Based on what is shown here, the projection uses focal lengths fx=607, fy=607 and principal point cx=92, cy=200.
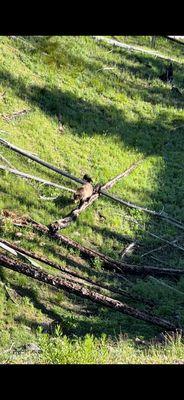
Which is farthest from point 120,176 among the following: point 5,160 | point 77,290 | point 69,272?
point 77,290

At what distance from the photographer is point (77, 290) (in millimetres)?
11891

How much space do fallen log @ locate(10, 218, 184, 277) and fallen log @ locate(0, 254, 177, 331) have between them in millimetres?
3006

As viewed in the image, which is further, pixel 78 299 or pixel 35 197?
pixel 35 197

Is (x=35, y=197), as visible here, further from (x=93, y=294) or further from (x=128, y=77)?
(x=128, y=77)

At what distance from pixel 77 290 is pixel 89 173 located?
921 cm

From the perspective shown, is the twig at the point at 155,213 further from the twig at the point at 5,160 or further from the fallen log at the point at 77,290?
the fallen log at the point at 77,290

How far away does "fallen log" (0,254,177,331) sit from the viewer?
1166 cm

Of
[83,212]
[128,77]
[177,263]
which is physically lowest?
[177,263]

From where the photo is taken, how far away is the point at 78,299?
1347 cm

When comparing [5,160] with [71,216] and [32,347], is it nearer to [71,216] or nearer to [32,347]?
[71,216]
